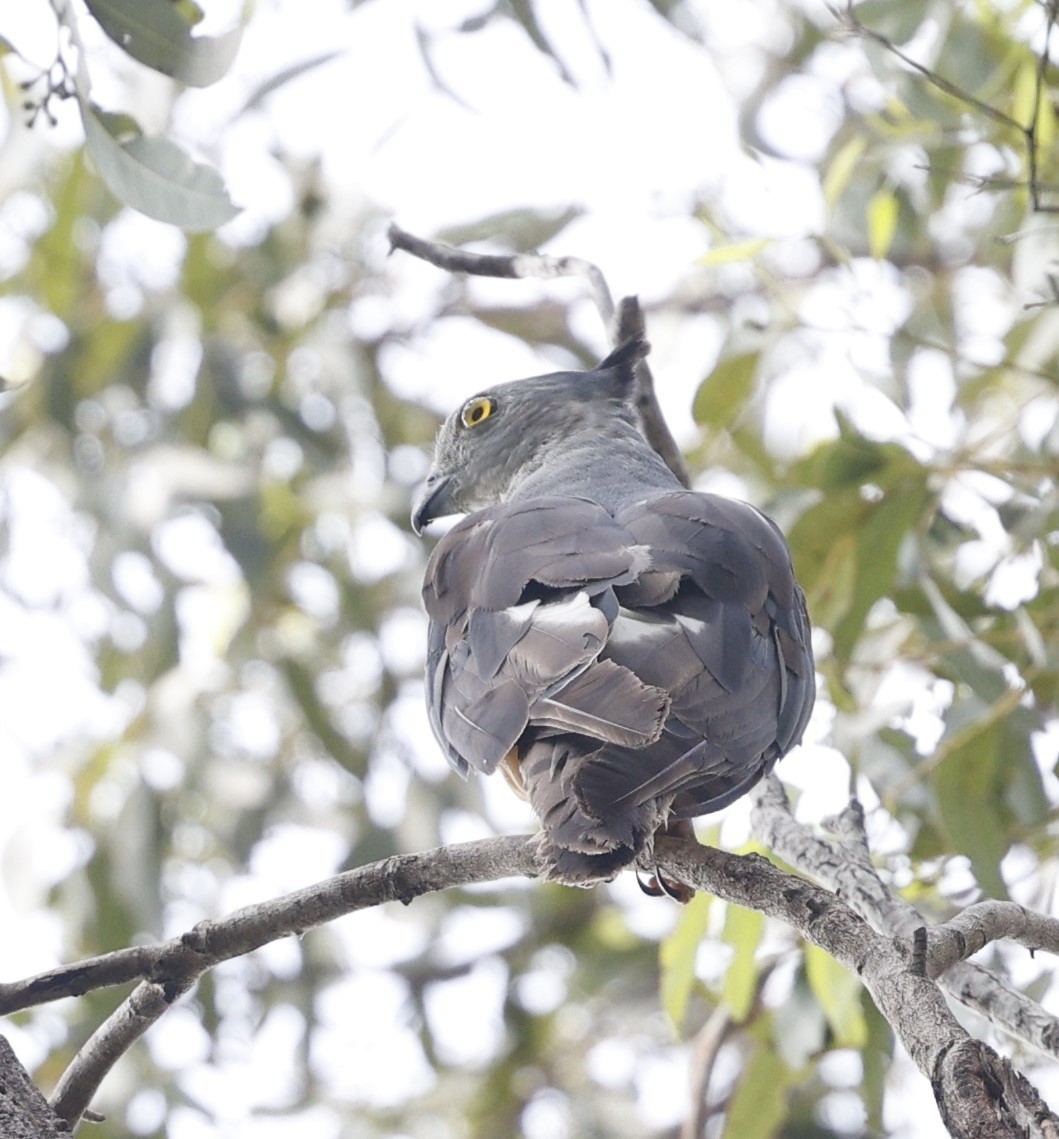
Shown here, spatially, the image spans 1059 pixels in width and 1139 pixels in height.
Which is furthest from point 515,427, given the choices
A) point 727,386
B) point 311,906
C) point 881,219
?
point 311,906

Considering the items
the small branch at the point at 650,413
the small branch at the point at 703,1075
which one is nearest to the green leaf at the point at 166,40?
the small branch at the point at 650,413

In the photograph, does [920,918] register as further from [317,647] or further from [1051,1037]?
[317,647]

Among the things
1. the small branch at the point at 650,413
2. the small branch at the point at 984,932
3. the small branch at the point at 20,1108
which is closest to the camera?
the small branch at the point at 20,1108

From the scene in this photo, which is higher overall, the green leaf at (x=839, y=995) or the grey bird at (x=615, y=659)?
the grey bird at (x=615, y=659)

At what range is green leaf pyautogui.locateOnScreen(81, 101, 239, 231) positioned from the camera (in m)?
2.94

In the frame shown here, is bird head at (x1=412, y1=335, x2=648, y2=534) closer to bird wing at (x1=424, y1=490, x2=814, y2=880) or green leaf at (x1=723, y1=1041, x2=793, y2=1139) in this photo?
bird wing at (x1=424, y1=490, x2=814, y2=880)

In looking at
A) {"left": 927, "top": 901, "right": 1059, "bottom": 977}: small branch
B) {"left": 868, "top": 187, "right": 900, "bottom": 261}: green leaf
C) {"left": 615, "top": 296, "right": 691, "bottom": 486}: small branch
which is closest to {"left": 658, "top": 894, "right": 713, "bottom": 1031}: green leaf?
{"left": 615, "top": 296, "right": 691, "bottom": 486}: small branch

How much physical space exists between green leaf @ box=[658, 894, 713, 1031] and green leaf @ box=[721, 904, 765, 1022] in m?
0.07

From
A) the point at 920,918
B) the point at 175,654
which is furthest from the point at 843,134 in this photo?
the point at 920,918

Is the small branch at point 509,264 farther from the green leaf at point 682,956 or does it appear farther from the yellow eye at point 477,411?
the green leaf at point 682,956

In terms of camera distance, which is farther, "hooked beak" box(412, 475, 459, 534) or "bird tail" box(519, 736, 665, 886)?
"hooked beak" box(412, 475, 459, 534)

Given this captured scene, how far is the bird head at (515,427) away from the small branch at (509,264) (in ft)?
1.41

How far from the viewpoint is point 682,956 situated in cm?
383

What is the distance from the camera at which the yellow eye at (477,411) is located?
4.43 m
